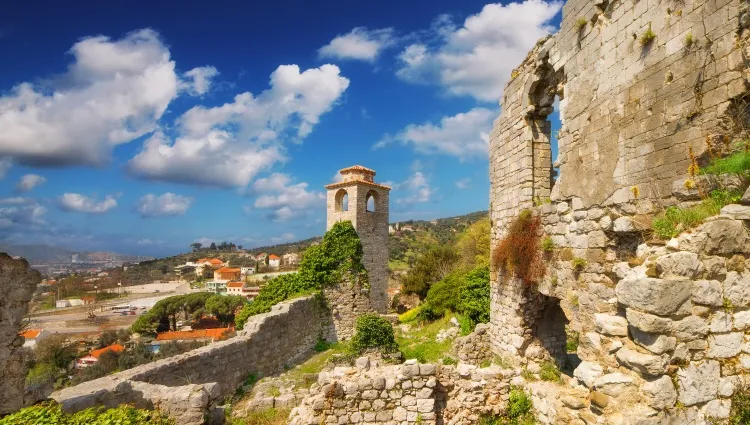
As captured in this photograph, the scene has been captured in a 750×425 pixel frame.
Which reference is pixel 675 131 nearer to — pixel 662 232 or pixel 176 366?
pixel 662 232

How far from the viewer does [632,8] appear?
5.30 meters

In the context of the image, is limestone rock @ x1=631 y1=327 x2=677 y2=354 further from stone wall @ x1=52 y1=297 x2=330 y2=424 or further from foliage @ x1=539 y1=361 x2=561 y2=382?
stone wall @ x1=52 y1=297 x2=330 y2=424

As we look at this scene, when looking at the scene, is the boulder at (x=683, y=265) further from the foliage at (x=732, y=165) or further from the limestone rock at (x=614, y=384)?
the foliage at (x=732, y=165)

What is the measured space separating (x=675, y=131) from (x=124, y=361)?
84.9ft

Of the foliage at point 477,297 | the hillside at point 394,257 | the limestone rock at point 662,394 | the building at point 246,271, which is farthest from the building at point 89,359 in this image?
the building at point 246,271

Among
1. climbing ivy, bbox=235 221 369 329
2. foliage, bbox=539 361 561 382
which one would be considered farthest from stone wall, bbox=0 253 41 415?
climbing ivy, bbox=235 221 369 329

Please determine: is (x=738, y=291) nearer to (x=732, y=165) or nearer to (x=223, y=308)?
(x=732, y=165)

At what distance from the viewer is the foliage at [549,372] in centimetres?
788

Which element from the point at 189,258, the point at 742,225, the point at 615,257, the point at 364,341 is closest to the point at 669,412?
the point at 742,225

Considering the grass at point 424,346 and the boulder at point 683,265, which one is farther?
the grass at point 424,346

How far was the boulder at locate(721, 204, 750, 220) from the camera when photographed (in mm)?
3428

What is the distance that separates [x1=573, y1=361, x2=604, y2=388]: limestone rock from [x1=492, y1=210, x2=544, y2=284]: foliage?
11.1ft

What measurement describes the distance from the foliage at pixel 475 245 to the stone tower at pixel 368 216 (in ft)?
27.2

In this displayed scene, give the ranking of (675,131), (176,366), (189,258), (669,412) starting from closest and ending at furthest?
1. (669,412)
2. (675,131)
3. (176,366)
4. (189,258)
